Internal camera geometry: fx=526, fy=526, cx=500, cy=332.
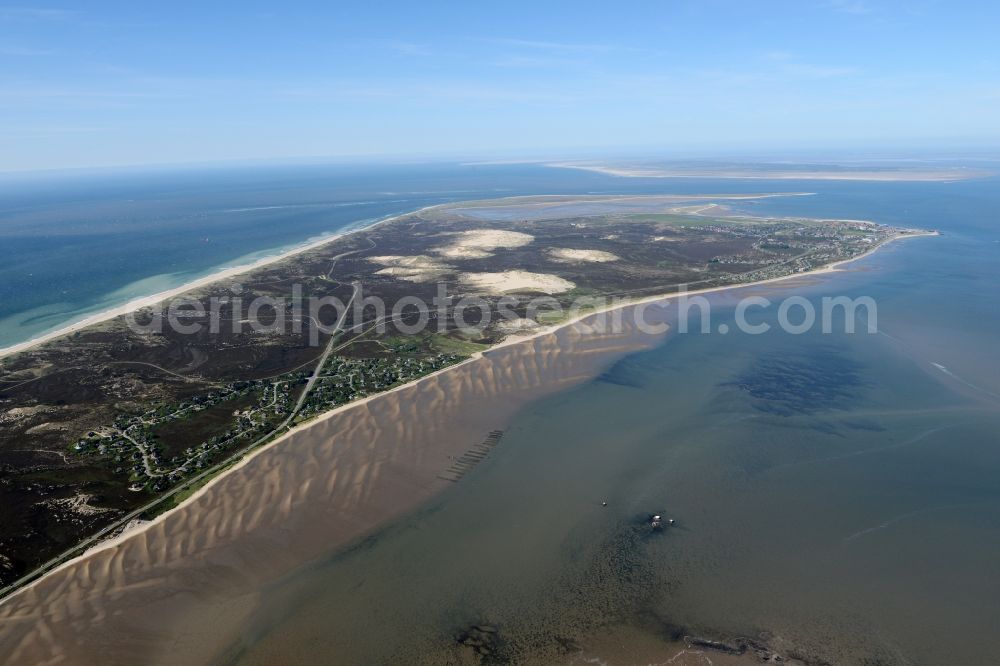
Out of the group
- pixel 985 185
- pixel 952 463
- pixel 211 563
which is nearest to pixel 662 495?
pixel 952 463

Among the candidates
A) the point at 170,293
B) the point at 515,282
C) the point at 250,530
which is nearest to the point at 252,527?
the point at 250,530

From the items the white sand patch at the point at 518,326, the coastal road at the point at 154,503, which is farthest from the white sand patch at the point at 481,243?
the coastal road at the point at 154,503

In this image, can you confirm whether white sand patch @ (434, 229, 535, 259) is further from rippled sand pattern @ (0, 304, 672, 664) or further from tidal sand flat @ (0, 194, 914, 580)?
rippled sand pattern @ (0, 304, 672, 664)

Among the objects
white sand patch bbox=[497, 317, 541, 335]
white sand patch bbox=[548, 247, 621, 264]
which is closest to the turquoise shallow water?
white sand patch bbox=[497, 317, 541, 335]

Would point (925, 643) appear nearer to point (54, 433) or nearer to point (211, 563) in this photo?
point (211, 563)

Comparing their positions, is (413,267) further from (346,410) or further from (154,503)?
(154,503)
